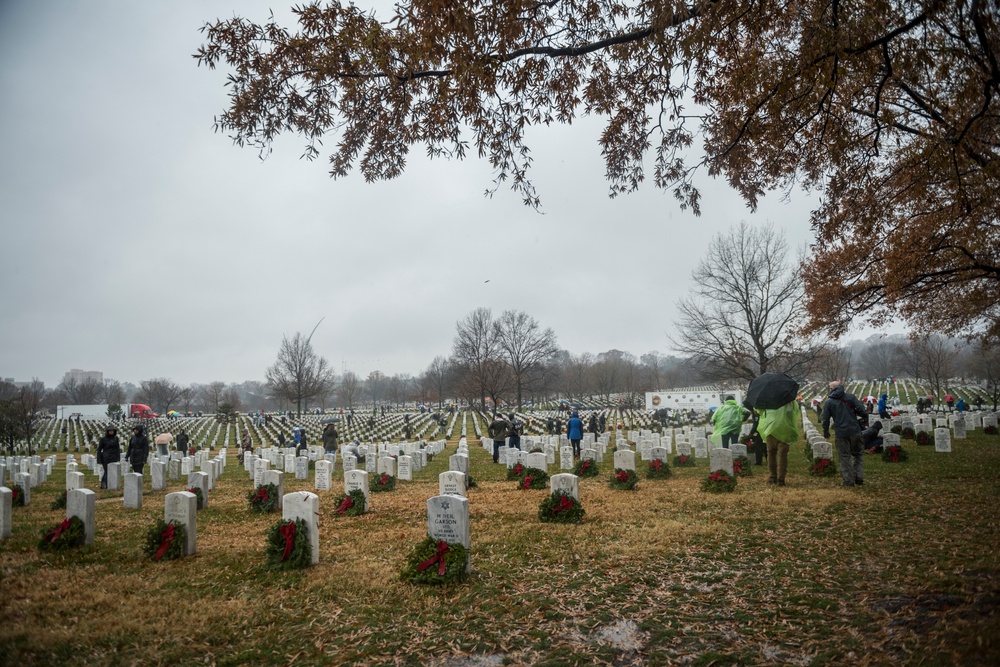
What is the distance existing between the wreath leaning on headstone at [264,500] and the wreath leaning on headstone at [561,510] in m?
5.50

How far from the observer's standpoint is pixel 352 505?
32.7ft

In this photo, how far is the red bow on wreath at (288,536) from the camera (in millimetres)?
6457

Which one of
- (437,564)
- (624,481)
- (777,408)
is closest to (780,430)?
(777,408)

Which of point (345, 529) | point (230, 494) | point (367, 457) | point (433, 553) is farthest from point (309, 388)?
point (433, 553)

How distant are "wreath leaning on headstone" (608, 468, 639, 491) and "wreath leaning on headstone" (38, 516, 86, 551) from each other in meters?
9.23

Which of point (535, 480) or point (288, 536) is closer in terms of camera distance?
point (288, 536)

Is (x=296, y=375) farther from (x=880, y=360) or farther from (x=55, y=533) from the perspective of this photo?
(x=880, y=360)

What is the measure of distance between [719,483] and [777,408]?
6.10 ft

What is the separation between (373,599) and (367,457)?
44.1ft

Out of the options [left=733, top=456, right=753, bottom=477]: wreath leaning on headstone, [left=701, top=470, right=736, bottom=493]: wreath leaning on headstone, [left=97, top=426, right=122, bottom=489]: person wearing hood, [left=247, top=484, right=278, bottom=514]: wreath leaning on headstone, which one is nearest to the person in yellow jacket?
[left=701, top=470, right=736, bottom=493]: wreath leaning on headstone

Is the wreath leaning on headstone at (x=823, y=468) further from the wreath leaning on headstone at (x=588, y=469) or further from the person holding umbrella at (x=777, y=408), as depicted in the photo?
the wreath leaning on headstone at (x=588, y=469)

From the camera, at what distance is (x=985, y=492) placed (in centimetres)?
902

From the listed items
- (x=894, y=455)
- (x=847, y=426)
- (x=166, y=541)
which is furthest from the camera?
(x=894, y=455)

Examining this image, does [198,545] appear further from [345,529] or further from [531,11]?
[531,11]
